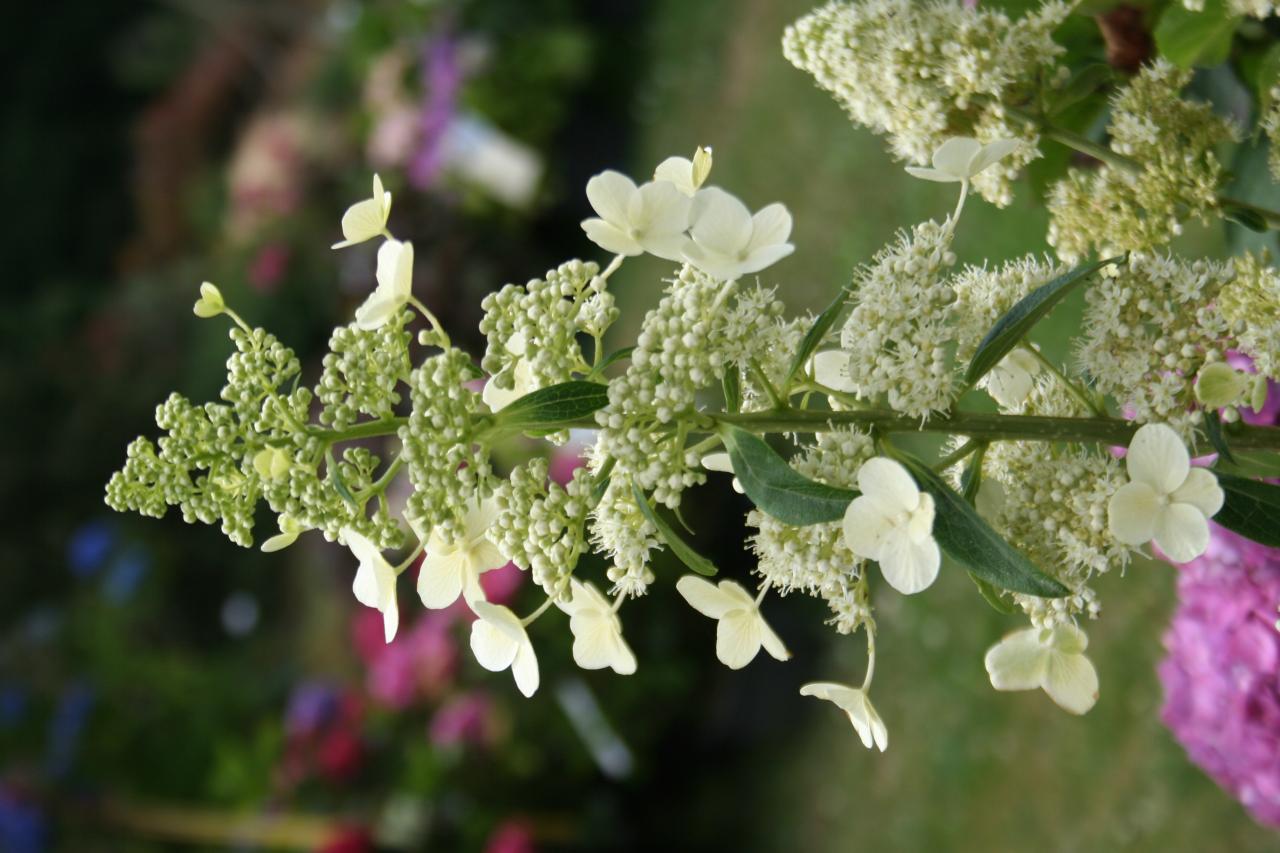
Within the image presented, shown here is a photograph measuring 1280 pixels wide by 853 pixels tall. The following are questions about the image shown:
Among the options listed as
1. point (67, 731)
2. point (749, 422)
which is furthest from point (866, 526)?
point (67, 731)

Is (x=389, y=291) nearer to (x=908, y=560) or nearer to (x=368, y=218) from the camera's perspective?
(x=368, y=218)

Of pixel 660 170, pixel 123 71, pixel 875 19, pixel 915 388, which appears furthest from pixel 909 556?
pixel 123 71

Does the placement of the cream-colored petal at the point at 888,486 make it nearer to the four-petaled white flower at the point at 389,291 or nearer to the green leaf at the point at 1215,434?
the green leaf at the point at 1215,434

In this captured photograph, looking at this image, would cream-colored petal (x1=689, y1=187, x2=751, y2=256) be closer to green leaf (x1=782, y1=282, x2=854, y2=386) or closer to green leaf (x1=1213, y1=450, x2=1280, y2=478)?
green leaf (x1=782, y1=282, x2=854, y2=386)

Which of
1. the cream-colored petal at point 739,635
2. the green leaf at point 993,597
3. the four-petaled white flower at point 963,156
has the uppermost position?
the four-petaled white flower at point 963,156

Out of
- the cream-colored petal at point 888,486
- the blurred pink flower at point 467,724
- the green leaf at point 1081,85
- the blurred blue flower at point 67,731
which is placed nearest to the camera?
the cream-colored petal at point 888,486

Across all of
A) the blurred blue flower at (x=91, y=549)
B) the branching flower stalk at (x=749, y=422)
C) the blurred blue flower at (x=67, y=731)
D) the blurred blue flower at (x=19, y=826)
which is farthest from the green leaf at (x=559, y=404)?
the blurred blue flower at (x=91, y=549)

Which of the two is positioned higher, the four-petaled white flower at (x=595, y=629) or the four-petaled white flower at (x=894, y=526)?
the four-petaled white flower at (x=894, y=526)

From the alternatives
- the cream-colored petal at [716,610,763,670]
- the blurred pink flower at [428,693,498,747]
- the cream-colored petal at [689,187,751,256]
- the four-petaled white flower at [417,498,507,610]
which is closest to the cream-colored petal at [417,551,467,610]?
the four-petaled white flower at [417,498,507,610]
